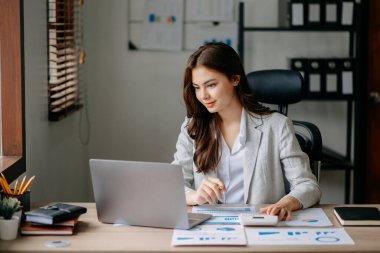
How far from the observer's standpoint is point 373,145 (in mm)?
4543

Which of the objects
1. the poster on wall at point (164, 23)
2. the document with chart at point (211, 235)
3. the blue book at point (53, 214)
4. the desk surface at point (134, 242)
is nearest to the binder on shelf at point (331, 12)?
the poster on wall at point (164, 23)

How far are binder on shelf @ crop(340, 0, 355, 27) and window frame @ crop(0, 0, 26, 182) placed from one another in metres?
2.18

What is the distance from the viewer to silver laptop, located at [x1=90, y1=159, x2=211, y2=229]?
2033 mm

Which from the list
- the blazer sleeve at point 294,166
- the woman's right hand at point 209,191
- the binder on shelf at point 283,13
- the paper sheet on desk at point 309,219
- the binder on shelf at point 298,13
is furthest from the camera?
the binder on shelf at point 283,13

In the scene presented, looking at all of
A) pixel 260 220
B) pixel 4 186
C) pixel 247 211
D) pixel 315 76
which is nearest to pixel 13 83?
pixel 4 186

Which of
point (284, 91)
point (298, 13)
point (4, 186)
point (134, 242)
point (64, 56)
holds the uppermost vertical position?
point (298, 13)

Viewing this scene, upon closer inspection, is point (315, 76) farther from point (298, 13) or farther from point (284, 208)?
point (284, 208)

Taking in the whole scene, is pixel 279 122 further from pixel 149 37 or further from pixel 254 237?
pixel 149 37

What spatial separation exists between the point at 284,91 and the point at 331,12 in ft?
4.32

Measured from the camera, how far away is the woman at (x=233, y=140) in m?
2.50

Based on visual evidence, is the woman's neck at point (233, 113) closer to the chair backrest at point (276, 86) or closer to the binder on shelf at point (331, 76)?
the chair backrest at point (276, 86)

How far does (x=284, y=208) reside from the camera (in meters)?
2.24

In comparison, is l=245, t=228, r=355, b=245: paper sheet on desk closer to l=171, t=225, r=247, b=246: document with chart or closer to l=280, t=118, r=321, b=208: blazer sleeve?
l=171, t=225, r=247, b=246: document with chart

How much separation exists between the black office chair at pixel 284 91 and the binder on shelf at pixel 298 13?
1167 mm
